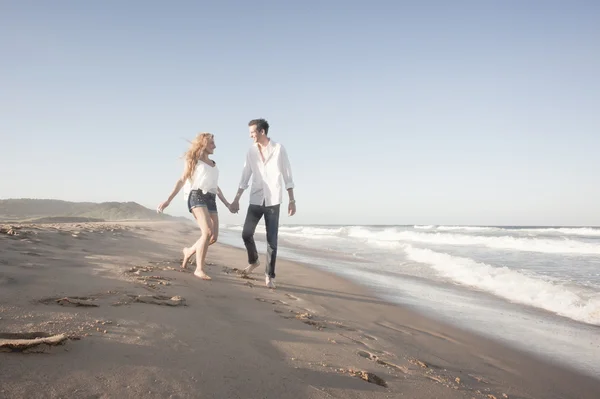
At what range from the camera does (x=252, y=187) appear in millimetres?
5383

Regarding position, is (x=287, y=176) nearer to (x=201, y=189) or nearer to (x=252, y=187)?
(x=252, y=187)

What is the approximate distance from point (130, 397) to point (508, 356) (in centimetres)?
330

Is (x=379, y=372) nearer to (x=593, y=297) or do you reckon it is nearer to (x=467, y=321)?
(x=467, y=321)

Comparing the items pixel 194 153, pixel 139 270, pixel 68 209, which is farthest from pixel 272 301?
pixel 68 209

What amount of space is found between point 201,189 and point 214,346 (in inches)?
124

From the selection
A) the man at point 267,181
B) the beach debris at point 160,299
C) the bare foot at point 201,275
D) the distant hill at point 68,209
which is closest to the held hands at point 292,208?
the man at point 267,181

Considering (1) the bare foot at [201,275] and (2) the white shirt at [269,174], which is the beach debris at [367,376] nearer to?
(1) the bare foot at [201,275]

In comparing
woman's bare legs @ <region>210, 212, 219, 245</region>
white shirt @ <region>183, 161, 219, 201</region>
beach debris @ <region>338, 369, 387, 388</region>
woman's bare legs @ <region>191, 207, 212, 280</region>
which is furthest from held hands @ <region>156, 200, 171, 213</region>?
beach debris @ <region>338, 369, 387, 388</region>

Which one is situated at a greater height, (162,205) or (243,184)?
(243,184)

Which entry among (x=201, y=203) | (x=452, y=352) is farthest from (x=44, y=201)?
(x=452, y=352)

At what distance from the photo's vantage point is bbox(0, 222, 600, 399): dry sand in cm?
167

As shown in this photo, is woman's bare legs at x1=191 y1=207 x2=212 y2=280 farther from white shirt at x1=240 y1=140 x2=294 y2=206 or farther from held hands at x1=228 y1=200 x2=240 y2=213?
white shirt at x1=240 y1=140 x2=294 y2=206

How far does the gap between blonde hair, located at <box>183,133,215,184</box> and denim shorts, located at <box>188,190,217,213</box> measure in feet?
0.88

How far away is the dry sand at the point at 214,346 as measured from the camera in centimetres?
167
